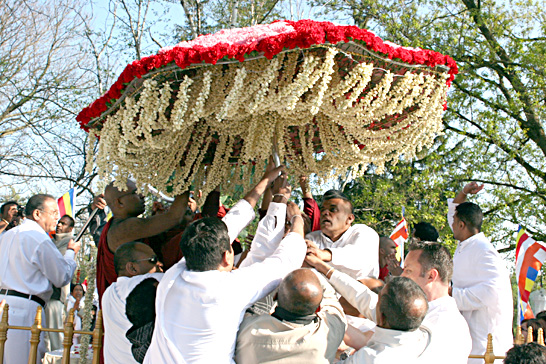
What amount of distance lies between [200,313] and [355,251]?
58.1 inches

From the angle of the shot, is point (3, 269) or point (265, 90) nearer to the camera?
point (265, 90)

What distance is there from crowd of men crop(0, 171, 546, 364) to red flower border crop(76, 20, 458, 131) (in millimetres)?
970

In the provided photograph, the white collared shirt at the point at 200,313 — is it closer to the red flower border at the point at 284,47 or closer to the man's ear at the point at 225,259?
the man's ear at the point at 225,259

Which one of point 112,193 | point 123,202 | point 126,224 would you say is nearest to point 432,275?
point 126,224

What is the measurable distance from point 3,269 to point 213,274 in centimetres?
327

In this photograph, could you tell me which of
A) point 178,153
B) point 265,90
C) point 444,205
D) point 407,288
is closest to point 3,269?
point 178,153

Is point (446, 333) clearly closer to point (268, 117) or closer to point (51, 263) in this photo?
point (268, 117)

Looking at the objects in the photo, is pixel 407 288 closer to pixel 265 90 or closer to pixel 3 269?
pixel 265 90

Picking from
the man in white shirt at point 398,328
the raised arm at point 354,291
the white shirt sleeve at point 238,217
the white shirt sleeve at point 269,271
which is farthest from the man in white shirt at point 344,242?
the man in white shirt at point 398,328

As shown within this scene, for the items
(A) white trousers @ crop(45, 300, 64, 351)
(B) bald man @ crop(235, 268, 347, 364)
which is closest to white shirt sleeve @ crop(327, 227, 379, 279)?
(B) bald man @ crop(235, 268, 347, 364)

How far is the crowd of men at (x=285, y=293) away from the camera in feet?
9.57

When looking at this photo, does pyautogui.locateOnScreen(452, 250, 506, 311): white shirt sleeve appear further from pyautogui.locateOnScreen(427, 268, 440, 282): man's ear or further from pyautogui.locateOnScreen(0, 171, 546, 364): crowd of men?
pyautogui.locateOnScreen(427, 268, 440, 282): man's ear

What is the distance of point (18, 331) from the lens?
5164 millimetres

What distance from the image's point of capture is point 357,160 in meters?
4.38
